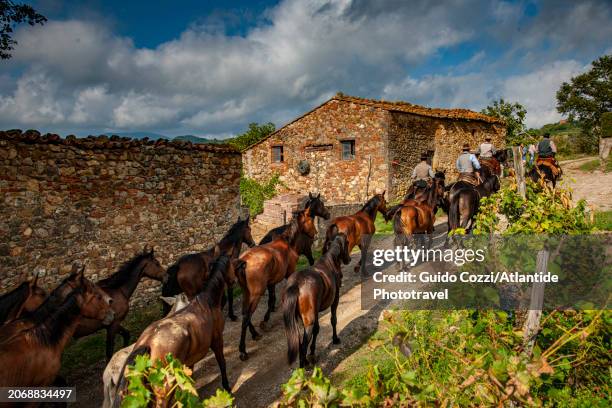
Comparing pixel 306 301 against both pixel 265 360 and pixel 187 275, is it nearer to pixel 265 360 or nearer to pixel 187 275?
pixel 265 360

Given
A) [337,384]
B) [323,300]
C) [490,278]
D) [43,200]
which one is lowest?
[337,384]

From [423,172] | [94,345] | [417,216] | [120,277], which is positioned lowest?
[94,345]

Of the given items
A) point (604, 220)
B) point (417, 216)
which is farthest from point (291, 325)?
point (604, 220)

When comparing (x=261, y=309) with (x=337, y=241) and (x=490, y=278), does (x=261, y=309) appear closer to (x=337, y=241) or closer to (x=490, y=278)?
(x=337, y=241)

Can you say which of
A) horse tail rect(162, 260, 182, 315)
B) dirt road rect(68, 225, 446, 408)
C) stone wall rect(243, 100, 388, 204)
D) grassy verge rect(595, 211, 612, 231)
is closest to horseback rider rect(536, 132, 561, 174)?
grassy verge rect(595, 211, 612, 231)

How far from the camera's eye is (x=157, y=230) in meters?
9.39

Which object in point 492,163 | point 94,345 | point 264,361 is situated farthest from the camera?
point 492,163

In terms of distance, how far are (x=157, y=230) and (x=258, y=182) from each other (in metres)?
14.1

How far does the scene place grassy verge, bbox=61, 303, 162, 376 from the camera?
21.2 feet

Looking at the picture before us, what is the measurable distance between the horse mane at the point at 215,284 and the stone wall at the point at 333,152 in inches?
565

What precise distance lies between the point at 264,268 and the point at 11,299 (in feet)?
12.9

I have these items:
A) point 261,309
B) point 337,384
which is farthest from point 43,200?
point 337,384

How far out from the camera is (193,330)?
4.70 metres

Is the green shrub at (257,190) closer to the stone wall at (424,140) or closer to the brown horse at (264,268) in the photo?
the stone wall at (424,140)
